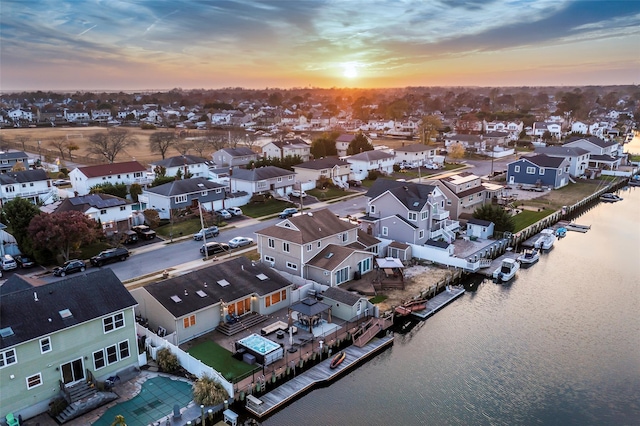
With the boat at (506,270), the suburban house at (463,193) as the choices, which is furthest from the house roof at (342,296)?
the suburban house at (463,193)

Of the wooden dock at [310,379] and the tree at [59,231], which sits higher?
the tree at [59,231]

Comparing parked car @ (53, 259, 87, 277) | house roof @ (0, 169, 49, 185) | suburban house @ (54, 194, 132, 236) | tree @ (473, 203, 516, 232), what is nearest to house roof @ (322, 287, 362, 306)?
parked car @ (53, 259, 87, 277)

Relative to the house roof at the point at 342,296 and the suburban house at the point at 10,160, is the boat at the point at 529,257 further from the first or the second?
the suburban house at the point at 10,160

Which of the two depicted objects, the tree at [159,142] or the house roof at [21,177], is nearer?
the house roof at [21,177]

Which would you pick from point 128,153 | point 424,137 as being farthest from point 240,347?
point 424,137

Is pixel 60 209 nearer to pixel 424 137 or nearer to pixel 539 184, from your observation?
pixel 539 184

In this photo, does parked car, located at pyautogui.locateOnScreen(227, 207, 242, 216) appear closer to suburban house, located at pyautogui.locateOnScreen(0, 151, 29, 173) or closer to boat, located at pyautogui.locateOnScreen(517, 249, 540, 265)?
boat, located at pyautogui.locateOnScreen(517, 249, 540, 265)
